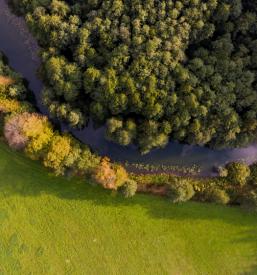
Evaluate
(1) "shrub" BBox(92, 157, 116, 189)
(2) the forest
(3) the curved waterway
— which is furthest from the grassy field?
(2) the forest

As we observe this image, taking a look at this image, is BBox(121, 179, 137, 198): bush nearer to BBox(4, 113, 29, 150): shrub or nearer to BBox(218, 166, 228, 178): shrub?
BBox(218, 166, 228, 178): shrub

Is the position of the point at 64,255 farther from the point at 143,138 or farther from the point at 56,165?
the point at 143,138

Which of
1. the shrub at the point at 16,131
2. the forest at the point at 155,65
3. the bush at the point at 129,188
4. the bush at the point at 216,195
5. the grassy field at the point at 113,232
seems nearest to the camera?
the forest at the point at 155,65

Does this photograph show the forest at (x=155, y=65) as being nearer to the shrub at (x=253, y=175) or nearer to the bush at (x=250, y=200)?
the shrub at (x=253, y=175)

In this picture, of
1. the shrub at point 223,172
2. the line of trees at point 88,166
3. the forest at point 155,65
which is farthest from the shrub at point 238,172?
the forest at point 155,65

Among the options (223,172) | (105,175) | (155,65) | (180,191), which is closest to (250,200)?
(223,172)
